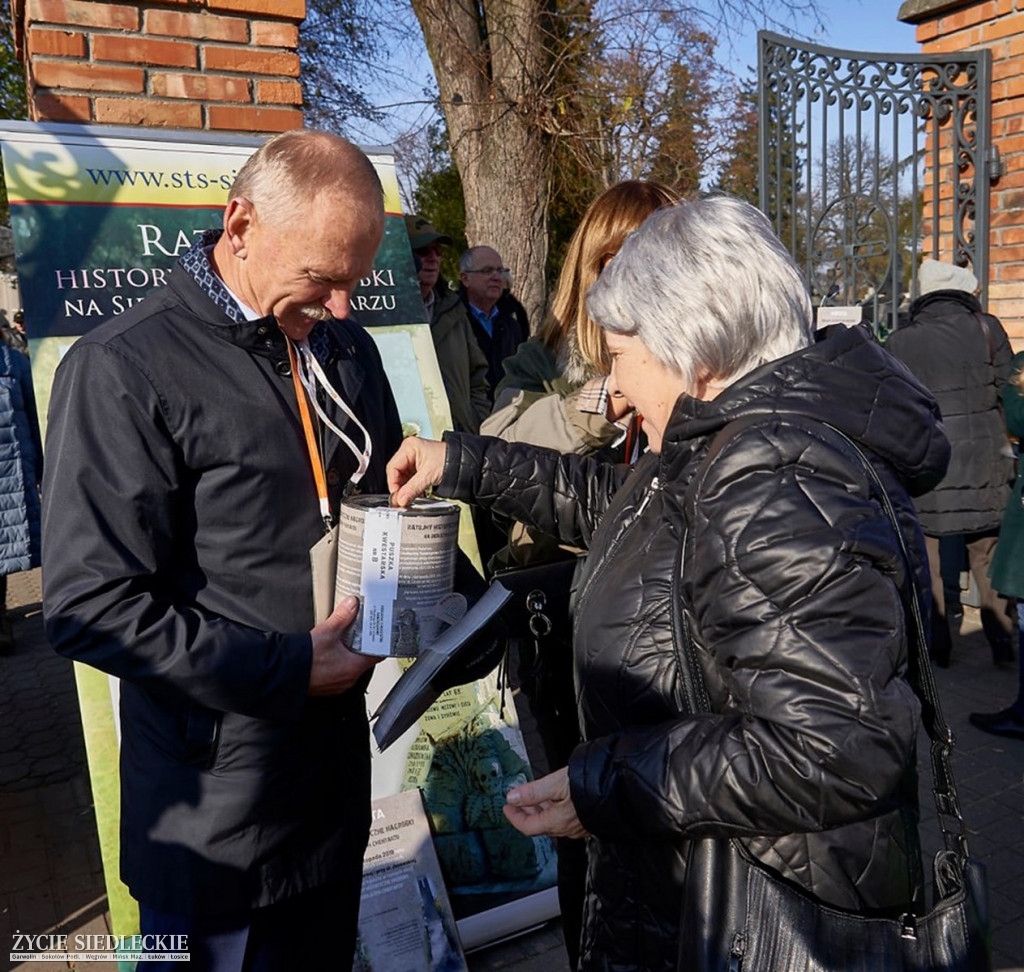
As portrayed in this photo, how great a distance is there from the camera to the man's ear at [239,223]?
65.4 inches

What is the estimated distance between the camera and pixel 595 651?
1.55 meters

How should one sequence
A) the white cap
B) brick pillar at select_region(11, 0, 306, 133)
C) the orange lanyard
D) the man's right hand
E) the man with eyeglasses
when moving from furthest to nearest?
the man with eyeglasses < the white cap < brick pillar at select_region(11, 0, 306, 133) < the orange lanyard < the man's right hand

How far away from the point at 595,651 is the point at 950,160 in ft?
18.0

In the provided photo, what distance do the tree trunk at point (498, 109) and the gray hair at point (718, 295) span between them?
5.57 meters

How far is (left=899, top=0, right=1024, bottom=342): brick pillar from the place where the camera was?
18.1 feet

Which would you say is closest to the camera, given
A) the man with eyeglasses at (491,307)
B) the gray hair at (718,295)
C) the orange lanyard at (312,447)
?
the gray hair at (718,295)

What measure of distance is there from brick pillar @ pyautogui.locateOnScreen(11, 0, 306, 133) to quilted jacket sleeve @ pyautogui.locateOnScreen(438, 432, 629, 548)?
5.05ft

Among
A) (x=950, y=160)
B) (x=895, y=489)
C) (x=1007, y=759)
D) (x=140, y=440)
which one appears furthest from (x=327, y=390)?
(x=950, y=160)

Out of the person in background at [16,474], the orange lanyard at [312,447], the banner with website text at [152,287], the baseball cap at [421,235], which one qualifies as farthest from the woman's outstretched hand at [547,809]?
the person in background at [16,474]

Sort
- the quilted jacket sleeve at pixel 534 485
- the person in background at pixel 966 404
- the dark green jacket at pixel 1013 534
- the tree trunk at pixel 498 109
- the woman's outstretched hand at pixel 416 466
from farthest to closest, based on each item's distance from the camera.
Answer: the tree trunk at pixel 498 109
the person in background at pixel 966 404
the dark green jacket at pixel 1013 534
the quilted jacket sleeve at pixel 534 485
the woman's outstretched hand at pixel 416 466

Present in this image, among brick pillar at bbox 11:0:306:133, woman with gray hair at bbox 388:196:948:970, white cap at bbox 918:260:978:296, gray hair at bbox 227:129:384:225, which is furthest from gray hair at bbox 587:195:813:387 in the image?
white cap at bbox 918:260:978:296

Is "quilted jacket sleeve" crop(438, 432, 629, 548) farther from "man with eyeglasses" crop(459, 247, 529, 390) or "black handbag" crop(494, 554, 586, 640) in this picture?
"man with eyeglasses" crop(459, 247, 529, 390)

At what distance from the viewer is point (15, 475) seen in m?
5.20

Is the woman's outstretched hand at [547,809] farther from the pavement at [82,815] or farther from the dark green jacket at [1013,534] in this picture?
the dark green jacket at [1013,534]
